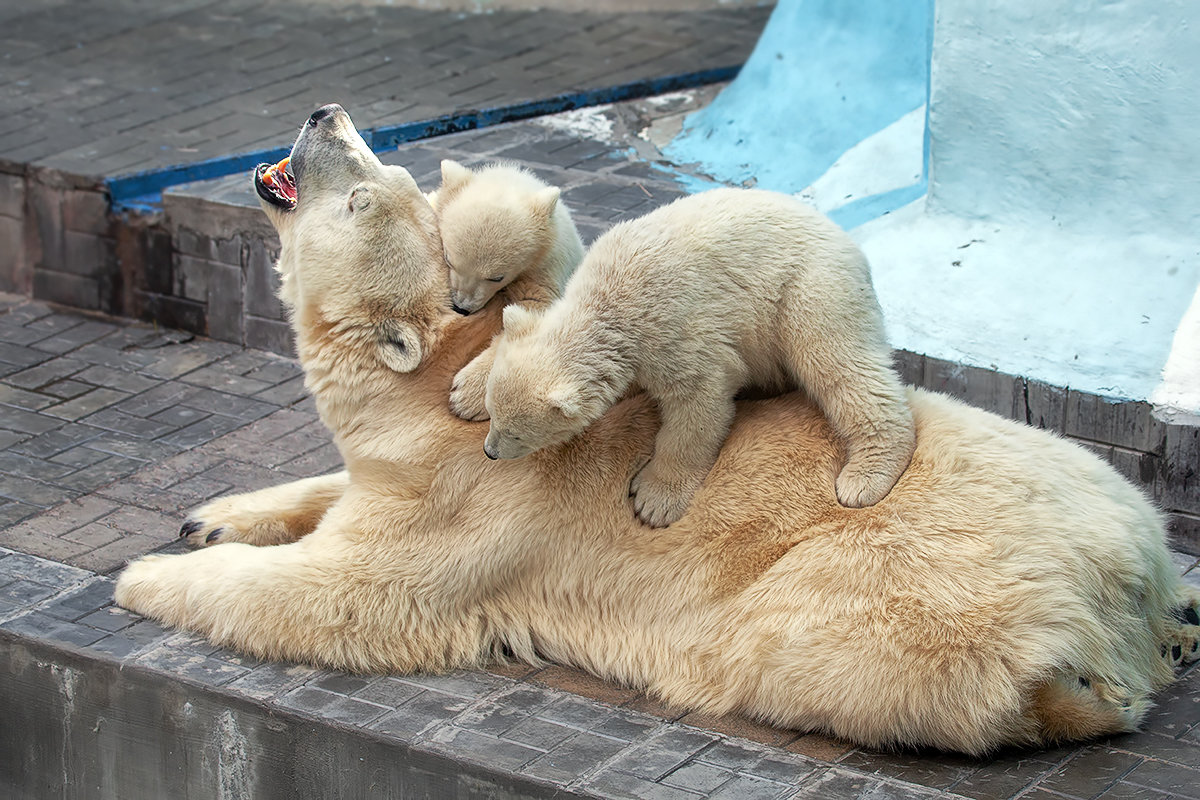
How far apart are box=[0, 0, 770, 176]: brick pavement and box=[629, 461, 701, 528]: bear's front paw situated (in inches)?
167

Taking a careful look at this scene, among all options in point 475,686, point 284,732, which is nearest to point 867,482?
point 475,686

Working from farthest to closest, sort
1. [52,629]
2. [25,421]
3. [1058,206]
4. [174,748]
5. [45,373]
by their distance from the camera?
1. [45,373]
2. [25,421]
3. [1058,206]
4. [52,629]
5. [174,748]

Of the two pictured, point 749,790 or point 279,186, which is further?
point 279,186

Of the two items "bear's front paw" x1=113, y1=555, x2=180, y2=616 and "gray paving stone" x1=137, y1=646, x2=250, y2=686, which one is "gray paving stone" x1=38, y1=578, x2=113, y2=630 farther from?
"gray paving stone" x1=137, y1=646, x2=250, y2=686

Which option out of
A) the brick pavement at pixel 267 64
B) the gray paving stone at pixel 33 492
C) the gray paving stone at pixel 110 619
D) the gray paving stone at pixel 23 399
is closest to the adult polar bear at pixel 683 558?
the gray paving stone at pixel 110 619

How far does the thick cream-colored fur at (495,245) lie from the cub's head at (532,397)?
271mm

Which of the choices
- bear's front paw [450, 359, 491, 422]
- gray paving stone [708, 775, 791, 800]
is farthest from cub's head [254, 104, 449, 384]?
gray paving stone [708, 775, 791, 800]

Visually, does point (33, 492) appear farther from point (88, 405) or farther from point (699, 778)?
point (699, 778)

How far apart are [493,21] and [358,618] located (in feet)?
21.7

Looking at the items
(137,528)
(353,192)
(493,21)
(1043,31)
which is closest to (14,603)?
(137,528)

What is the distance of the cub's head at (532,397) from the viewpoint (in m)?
3.42

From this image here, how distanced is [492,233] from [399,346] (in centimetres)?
41

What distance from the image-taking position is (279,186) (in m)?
4.03

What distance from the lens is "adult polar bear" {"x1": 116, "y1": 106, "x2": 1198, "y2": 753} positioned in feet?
11.3
